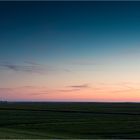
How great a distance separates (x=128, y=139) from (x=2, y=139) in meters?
17.2

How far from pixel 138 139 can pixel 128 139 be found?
1059mm

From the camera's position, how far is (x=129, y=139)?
37.7 m

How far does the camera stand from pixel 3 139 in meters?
24.3

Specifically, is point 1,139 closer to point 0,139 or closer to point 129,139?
point 0,139

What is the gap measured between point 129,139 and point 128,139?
150 millimetres

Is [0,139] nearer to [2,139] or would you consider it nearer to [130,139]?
[2,139]

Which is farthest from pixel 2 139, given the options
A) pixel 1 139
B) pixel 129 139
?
pixel 129 139

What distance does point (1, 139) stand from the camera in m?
24.1

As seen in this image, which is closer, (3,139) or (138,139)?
(3,139)

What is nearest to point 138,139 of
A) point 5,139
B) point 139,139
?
point 139,139

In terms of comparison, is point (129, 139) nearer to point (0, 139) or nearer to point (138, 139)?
point (138, 139)

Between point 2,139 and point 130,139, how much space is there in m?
17.3

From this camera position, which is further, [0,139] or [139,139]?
[139,139]

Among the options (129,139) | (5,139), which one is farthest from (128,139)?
(5,139)
